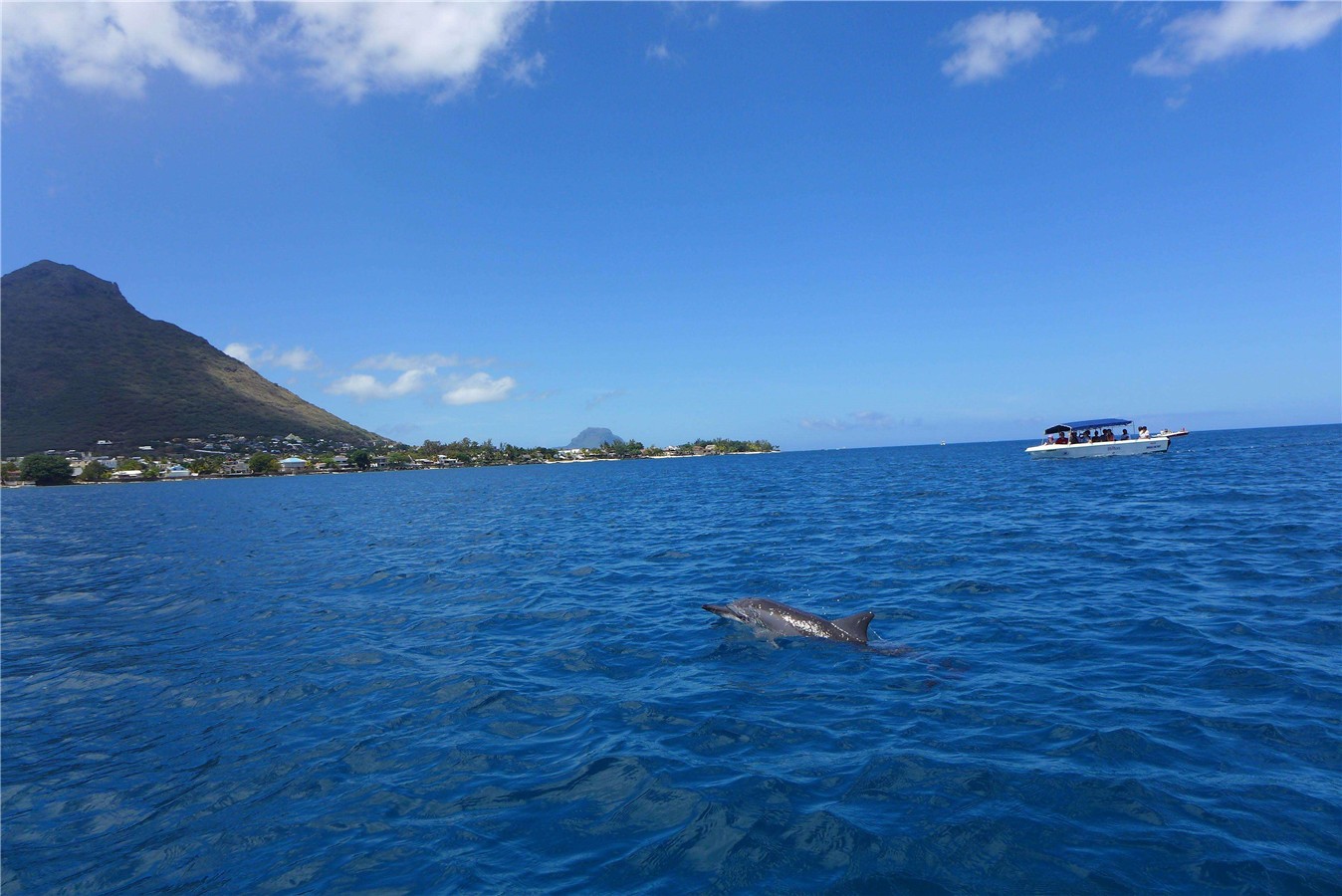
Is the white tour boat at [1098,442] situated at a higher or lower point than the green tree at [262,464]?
lower

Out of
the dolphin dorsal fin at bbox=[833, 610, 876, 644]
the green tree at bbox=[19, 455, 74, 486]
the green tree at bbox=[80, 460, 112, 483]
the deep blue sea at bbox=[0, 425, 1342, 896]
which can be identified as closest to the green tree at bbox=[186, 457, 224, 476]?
the green tree at bbox=[80, 460, 112, 483]

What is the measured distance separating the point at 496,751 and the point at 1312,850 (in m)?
9.86

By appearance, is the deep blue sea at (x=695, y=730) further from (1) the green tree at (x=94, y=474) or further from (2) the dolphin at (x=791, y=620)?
(1) the green tree at (x=94, y=474)

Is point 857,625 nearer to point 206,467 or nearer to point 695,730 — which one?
point 695,730

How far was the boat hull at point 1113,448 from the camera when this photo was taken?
8238 centimetres

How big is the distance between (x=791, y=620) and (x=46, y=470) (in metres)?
183

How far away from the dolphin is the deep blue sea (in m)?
0.45

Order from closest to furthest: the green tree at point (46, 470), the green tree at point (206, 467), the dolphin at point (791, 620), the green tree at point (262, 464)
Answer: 1. the dolphin at point (791, 620)
2. the green tree at point (46, 470)
3. the green tree at point (206, 467)
4. the green tree at point (262, 464)

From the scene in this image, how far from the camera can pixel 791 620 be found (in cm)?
1499

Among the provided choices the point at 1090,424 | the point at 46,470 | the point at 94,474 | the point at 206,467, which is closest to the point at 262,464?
the point at 206,467

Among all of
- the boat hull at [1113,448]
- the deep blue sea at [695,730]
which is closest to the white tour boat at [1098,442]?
the boat hull at [1113,448]

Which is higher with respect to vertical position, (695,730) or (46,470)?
(46,470)

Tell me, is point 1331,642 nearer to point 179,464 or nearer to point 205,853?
point 205,853

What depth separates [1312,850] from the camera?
643cm
